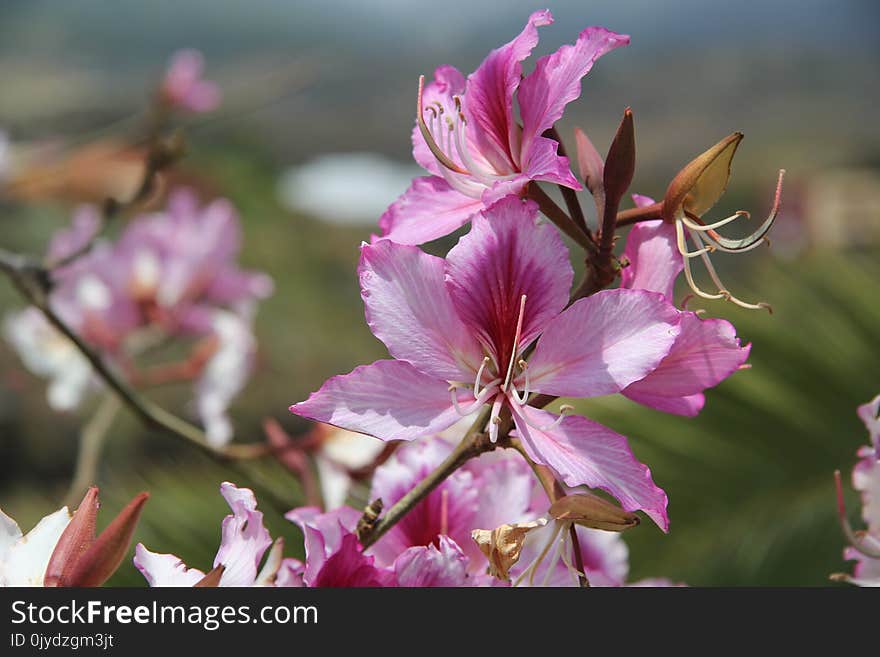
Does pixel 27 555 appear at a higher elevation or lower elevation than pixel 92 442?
lower

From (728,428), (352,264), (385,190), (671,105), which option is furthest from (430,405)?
(671,105)

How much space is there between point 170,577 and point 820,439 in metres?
0.46

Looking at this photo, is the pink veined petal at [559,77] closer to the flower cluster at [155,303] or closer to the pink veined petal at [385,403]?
the pink veined petal at [385,403]

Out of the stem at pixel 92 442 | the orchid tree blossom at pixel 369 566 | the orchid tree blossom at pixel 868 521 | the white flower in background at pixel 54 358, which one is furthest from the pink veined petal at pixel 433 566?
the white flower in background at pixel 54 358

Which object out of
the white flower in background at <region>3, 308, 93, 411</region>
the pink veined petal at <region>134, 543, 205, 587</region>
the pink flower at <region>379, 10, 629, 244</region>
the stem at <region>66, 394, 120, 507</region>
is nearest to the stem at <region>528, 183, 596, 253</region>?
the pink flower at <region>379, 10, 629, 244</region>

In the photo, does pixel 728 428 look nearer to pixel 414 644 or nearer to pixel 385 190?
pixel 414 644

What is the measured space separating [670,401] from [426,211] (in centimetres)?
7

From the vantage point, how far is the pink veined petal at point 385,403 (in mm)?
205

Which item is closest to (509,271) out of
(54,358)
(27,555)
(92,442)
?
(27,555)

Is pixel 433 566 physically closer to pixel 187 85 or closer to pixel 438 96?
pixel 438 96

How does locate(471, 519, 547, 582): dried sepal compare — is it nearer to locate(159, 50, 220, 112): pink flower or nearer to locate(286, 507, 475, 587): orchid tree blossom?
locate(286, 507, 475, 587): orchid tree blossom

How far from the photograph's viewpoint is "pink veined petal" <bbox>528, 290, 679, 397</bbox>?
0.20 metres

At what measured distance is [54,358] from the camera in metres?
0.58

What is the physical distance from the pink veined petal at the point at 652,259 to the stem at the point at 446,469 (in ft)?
0.15
